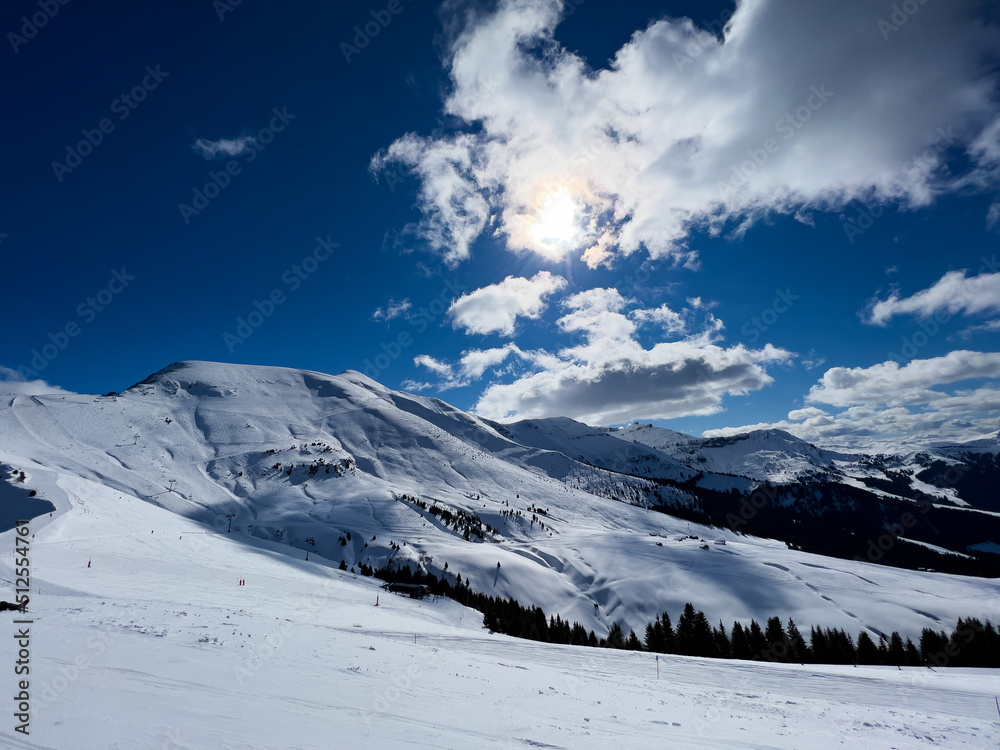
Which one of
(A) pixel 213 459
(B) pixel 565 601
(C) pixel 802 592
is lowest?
(B) pixel 565 601

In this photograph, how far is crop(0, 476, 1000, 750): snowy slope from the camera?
898 cm

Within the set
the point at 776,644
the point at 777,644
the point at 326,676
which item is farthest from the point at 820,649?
the point at 326,676

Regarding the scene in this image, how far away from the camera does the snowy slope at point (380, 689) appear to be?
8977mm

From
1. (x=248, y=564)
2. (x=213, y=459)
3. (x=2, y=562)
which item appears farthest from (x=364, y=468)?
(x=2, y=562)

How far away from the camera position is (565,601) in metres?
98.7

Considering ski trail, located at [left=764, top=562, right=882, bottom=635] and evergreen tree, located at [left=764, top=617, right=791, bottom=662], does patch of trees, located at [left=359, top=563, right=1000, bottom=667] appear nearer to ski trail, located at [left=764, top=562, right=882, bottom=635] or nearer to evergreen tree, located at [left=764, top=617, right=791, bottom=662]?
evergreen tree, located at [left=764, top=617, right=791, bottom=662]

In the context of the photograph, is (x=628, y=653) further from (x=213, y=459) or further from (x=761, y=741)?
(x=213, y=459)

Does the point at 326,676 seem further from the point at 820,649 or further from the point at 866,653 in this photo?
the point at 866,653

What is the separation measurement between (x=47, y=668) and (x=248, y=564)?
41.2 metres

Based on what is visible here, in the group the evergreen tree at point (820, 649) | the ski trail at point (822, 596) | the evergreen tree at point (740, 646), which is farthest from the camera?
the ski trail at point (822, 596)

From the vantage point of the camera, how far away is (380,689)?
42.6 ft

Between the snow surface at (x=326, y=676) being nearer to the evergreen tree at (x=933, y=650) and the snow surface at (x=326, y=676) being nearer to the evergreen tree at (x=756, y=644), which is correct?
the evergreen tree at (x=756, y=644)

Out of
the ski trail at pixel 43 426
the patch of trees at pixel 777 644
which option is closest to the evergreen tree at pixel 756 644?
the patch of trees at pixel 777 644

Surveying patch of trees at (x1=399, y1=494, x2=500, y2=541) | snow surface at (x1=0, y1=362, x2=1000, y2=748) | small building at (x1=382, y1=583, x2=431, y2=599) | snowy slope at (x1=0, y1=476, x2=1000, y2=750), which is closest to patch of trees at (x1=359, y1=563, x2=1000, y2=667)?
small building at (x1=382, y1=583, x2=431, y2=599)
